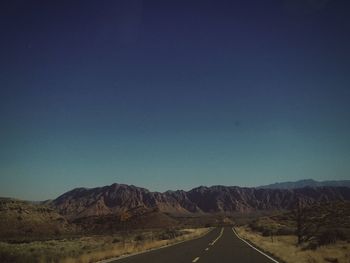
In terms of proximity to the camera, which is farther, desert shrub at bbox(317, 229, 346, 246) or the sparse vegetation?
desert shrub at bbox(317, 229, 346, 246)

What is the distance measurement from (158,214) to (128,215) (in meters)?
10.2

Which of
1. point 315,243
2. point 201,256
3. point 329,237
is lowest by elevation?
point 315,243

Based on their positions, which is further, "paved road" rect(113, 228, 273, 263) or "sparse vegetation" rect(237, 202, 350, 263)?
"sparse vegetation" rect(237, 202, 350, 263)

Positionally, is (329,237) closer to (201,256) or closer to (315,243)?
(315,243)

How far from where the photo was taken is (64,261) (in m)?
17.6

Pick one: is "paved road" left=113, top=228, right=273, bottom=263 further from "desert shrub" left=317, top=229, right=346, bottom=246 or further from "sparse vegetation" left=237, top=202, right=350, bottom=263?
"desert shrub" left=317, top=229, right=346, bottom=246

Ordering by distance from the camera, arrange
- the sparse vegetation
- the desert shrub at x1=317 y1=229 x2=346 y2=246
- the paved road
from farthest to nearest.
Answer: the desert shrub at x1=317 y1=229 x2=346 y2=246 < the sparse vegetation < the paved road

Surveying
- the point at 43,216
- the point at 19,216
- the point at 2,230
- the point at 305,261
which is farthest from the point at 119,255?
the point at 43,216

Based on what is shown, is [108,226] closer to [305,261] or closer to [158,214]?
[158,214]

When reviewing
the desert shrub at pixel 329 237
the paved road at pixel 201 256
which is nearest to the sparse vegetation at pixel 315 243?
the desert shrub at pixel 329 237

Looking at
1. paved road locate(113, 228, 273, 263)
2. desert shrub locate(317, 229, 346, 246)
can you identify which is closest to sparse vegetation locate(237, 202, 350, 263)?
desert shrub locate(317, 229, 346, 246)

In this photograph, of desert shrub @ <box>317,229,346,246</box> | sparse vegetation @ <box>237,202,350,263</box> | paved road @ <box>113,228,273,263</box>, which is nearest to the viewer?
paved road @ <box>113,228,273,263</box>

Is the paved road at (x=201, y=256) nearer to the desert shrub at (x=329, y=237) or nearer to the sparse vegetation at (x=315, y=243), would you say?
the sparse vegetation at (x=315, y=243)

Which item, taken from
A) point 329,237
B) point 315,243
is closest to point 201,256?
point 315,243
